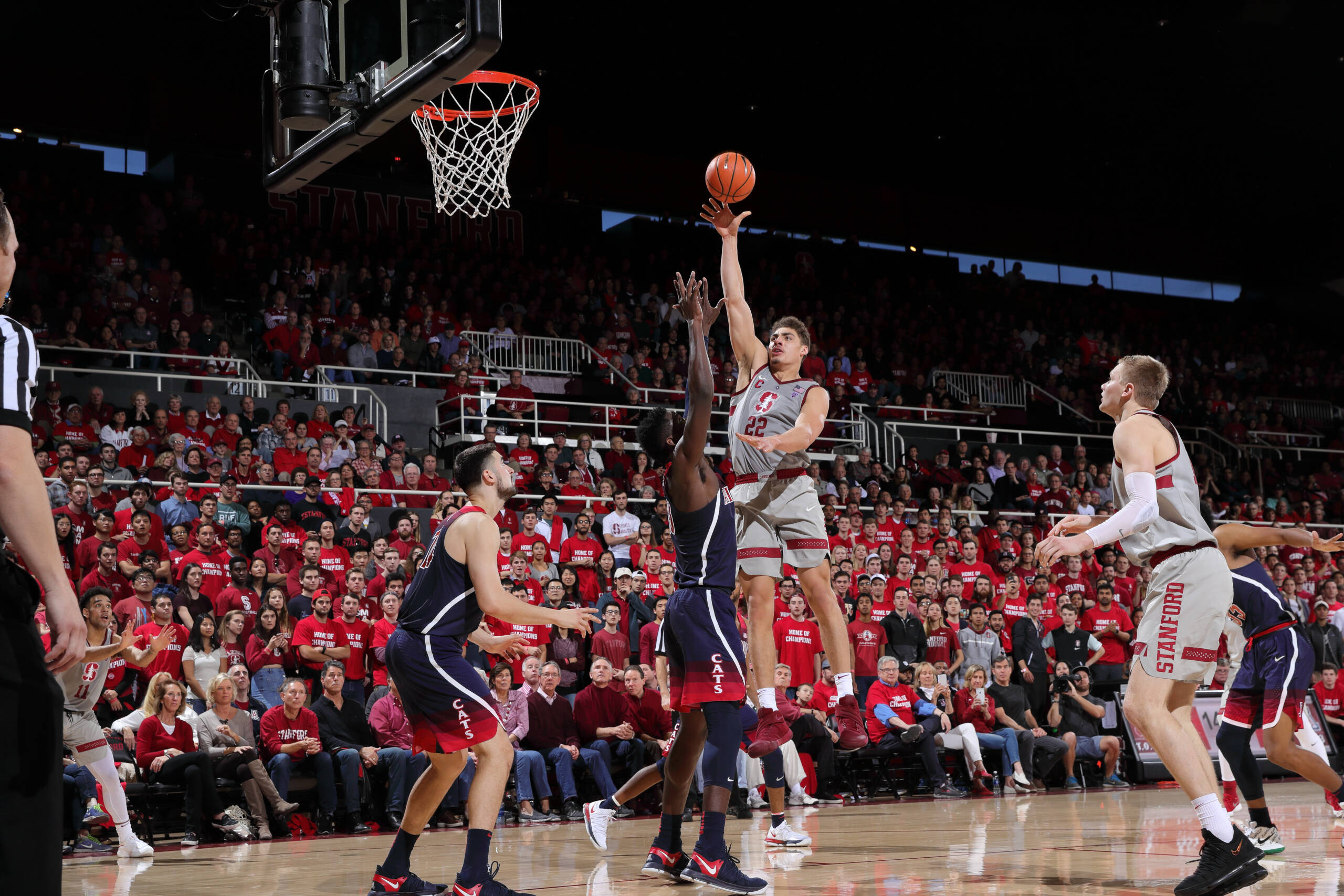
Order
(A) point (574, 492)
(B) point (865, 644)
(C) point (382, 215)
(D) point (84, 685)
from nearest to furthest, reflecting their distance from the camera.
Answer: (D) point (84, 685) < (B) point (865, 644) < (A) point (574, 492) < (C) point (382, 215)

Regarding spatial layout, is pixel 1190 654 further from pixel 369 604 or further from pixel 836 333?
pixel 836 333

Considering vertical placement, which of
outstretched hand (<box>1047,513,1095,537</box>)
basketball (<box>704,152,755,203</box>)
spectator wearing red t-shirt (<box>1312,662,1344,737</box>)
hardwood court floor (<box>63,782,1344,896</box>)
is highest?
basketball (<box>704,152,755,203</box>)

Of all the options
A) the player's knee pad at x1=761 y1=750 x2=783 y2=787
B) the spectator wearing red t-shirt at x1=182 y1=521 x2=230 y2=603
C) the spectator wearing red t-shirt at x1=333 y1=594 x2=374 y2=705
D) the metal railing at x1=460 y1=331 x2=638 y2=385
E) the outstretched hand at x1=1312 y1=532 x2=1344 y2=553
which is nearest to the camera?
the outstretched hand at x1=1312 y1=532 x2=1344 y2=553

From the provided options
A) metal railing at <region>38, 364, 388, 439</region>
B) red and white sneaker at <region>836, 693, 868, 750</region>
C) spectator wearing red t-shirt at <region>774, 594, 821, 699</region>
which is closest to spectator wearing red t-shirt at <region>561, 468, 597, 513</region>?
metal railing at <region>38, 364, 388, 439</region>

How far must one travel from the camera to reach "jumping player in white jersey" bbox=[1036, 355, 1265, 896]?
507cm

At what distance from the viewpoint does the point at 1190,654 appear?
17.6ft

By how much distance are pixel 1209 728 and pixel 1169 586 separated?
8.46 m

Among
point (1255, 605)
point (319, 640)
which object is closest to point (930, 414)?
point (319, 640)

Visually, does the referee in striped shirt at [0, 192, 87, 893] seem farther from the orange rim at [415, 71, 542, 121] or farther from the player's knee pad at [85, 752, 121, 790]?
the orange rim at [415, 71, 542, 121]

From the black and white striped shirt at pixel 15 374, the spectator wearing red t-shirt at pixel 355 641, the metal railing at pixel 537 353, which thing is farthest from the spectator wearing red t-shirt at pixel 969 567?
the black and white striped shirt at pixel 15 374

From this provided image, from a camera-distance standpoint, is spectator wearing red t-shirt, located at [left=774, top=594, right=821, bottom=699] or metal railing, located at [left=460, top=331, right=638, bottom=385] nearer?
spectator wearing red t-shirt, located at [left=774, top=594, right=821, bottom=699]

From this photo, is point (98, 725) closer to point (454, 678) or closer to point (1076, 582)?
point (454, 678)

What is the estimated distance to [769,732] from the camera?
6578mm

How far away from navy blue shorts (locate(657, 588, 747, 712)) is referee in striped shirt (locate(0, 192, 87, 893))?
348 cm
